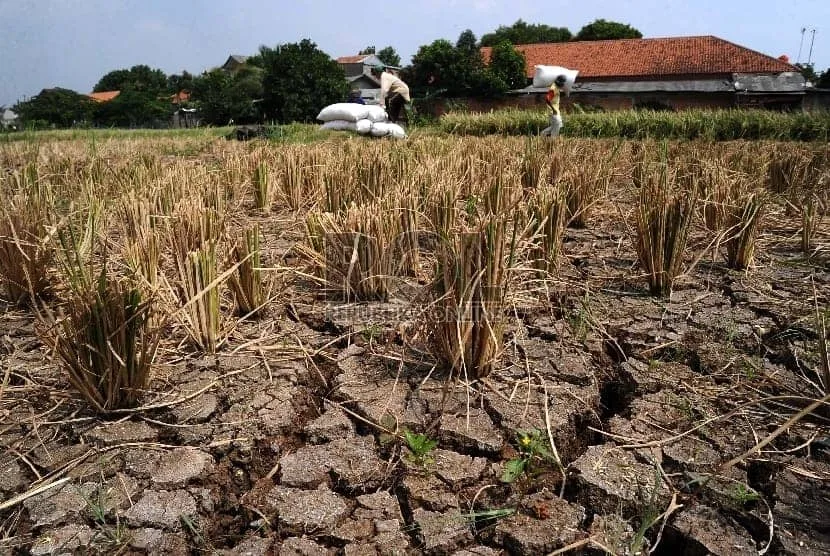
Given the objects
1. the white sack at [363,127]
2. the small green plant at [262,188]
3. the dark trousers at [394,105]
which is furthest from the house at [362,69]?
the small green plant at [262,188]

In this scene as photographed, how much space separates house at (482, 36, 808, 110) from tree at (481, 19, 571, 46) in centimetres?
2546

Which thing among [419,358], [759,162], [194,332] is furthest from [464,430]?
[759,162]

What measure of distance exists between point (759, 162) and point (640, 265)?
2469mm

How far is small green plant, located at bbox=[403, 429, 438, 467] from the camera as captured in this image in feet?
4.92

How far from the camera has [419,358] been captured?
6.47 feet

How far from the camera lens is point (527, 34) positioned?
190ft

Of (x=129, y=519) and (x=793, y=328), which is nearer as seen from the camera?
(x=129, y=519)

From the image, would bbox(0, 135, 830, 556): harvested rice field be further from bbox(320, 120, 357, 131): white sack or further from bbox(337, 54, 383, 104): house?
bbox(337, 54, 383, 104): house

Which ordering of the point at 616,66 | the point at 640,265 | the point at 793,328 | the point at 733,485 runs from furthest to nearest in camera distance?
1. the point at 616,66
2. the point at 640,265
3. the point at 793,328
4. the point at 733,485

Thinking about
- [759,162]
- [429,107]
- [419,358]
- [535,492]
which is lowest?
[535,492]

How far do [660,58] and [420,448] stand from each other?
33.1 metres

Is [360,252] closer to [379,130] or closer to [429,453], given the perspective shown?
[429,453]

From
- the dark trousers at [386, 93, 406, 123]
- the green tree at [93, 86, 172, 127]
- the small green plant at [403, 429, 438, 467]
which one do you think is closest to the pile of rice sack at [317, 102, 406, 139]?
the dark trousers at [386, 93, 406, 123]

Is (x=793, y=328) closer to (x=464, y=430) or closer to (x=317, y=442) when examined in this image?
(x=464, y=430)
